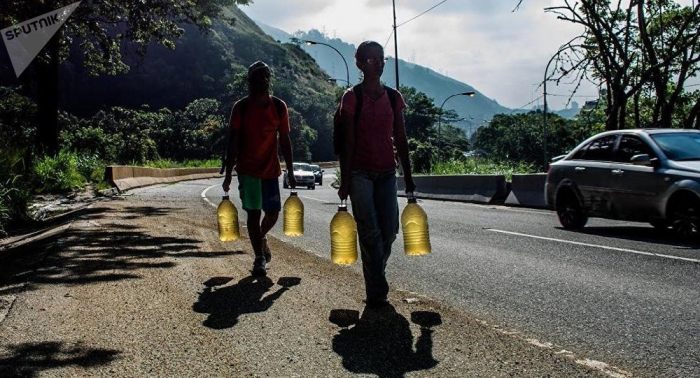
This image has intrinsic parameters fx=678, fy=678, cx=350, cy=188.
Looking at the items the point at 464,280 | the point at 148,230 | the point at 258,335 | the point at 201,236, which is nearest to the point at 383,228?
the point at 258,335

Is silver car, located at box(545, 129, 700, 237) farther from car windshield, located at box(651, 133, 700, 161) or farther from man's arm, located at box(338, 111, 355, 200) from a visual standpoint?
man's arm, located at box(338, 111, 355, 200)

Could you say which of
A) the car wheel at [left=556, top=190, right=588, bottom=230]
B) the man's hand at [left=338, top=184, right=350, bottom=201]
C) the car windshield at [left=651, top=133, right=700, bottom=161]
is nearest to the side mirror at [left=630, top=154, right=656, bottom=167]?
the car windshield at [left=651, top=133, right=700, bottom=161]

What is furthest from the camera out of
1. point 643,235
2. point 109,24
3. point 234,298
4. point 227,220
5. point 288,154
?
point 109,24

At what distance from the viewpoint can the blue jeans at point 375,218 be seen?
16.4 ft

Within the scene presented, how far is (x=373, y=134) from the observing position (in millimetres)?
5004

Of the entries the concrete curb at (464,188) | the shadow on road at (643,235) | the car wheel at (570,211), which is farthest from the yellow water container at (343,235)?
the concrete curb at (464,188)

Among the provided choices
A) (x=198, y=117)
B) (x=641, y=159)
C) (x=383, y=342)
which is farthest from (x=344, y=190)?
(x=198, y=117)

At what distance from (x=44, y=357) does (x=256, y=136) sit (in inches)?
117

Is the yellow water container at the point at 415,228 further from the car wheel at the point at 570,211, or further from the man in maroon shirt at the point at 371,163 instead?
the car wheel at the point at 570,211

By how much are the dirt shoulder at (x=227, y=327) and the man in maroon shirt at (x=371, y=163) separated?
0.45 metres

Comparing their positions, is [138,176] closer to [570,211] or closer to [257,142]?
[570,211]

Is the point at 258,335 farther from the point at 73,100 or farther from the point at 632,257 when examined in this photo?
the point at 73,100

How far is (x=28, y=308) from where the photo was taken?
511cm

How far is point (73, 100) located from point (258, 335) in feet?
438
